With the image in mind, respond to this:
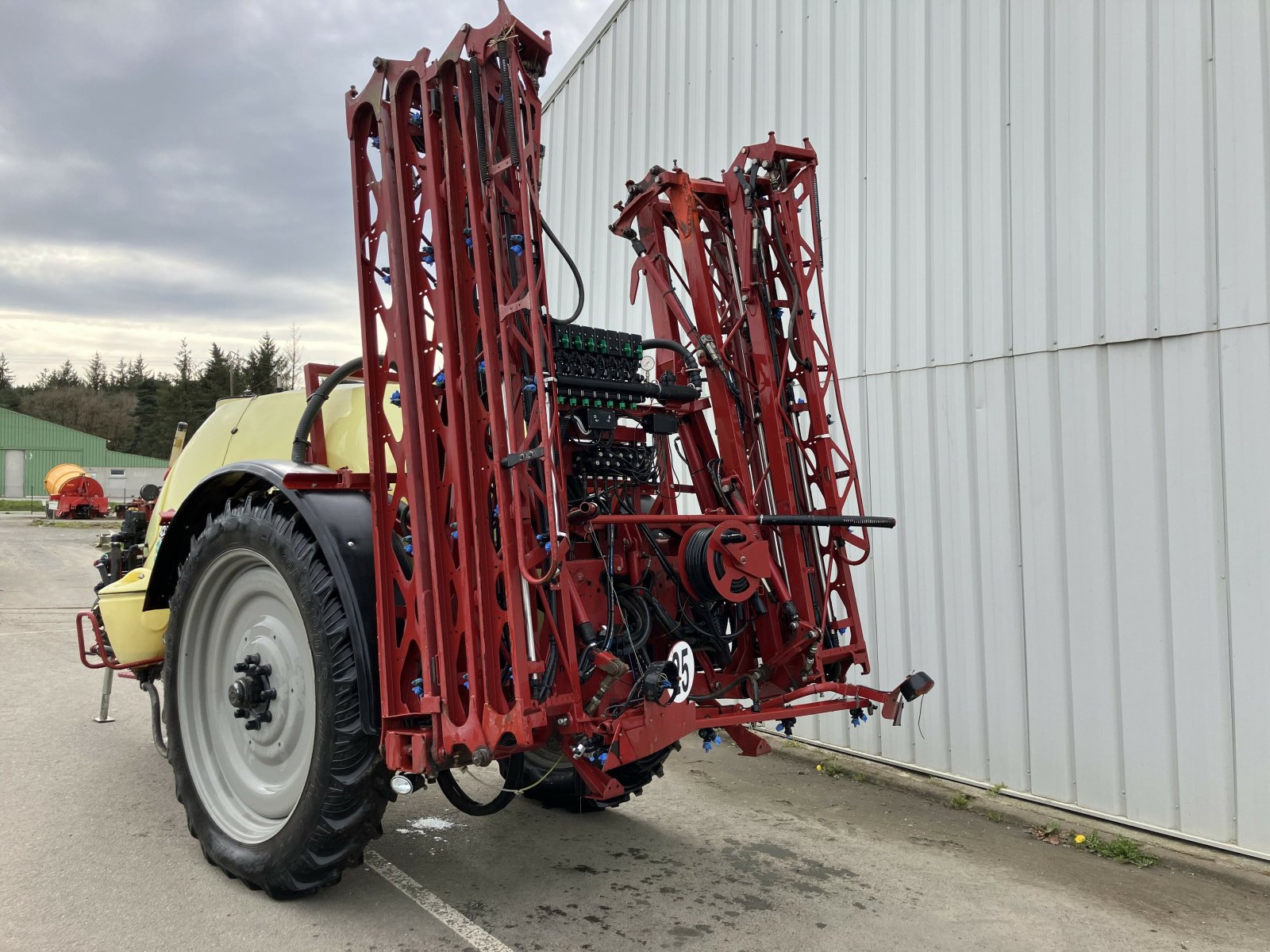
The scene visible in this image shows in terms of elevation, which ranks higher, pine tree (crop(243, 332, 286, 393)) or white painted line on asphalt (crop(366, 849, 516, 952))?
pine tree (crop(243, 332, 286, 393))

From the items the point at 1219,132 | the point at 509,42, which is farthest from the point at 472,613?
the point at 1219,132

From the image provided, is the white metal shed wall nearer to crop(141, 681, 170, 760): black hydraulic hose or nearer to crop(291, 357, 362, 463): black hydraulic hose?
crop(291, 357, 362, 463): black hydraulic hose

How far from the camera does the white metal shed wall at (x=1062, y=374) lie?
4180mm

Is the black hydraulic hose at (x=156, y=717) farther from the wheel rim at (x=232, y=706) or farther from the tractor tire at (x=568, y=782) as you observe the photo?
the tractor tire at (x=568, y=782)

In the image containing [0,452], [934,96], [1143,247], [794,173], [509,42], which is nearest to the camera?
[509,42]

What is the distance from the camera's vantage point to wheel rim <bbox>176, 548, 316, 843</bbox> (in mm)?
3602

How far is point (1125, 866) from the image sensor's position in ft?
13.6

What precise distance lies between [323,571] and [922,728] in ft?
12.1

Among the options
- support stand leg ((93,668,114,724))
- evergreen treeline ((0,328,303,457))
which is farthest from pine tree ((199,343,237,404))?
support stand leg ((93,668,114,724))

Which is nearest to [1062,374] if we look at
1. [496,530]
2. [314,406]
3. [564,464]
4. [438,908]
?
[564,464]

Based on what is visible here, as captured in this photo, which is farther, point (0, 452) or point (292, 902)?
point (0, 452)

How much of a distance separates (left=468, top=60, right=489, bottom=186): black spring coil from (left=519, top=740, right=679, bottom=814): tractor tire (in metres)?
2.61

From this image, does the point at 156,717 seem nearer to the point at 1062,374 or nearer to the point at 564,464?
the point at 564,464

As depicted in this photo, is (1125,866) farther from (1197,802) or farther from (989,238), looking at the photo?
(989,238)
